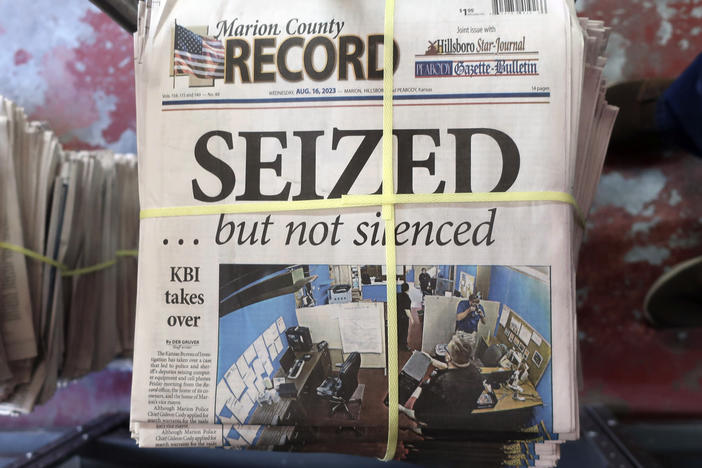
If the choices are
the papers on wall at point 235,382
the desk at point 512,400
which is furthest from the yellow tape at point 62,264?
the desk at point 512,400

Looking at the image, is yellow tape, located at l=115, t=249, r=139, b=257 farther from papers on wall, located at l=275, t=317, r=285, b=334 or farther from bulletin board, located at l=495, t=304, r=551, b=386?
bulletin board, located at l=495, t=304, r=551, b=386

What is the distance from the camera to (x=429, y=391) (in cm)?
Result: 57

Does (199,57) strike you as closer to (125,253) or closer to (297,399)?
(297,399)

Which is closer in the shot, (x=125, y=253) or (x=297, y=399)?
(x=297, y=399)

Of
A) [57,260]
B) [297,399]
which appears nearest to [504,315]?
[297,399]

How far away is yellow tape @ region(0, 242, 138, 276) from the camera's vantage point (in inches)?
32.4

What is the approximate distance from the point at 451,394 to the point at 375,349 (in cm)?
10

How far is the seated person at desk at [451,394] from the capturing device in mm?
571

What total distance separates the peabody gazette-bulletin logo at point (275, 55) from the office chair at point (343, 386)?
32 cm

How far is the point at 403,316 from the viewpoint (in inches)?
22.8

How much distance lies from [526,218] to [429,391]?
219 mm

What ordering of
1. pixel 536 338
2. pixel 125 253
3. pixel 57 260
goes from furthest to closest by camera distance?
pixel 125 253
pixel 57 260
pixel 536 338

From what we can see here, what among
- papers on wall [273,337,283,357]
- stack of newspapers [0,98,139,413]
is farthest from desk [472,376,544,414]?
stack of newspapers [0,98,139,413]

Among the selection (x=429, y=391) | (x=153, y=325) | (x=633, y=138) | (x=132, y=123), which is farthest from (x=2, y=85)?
(x=633, y=138)
